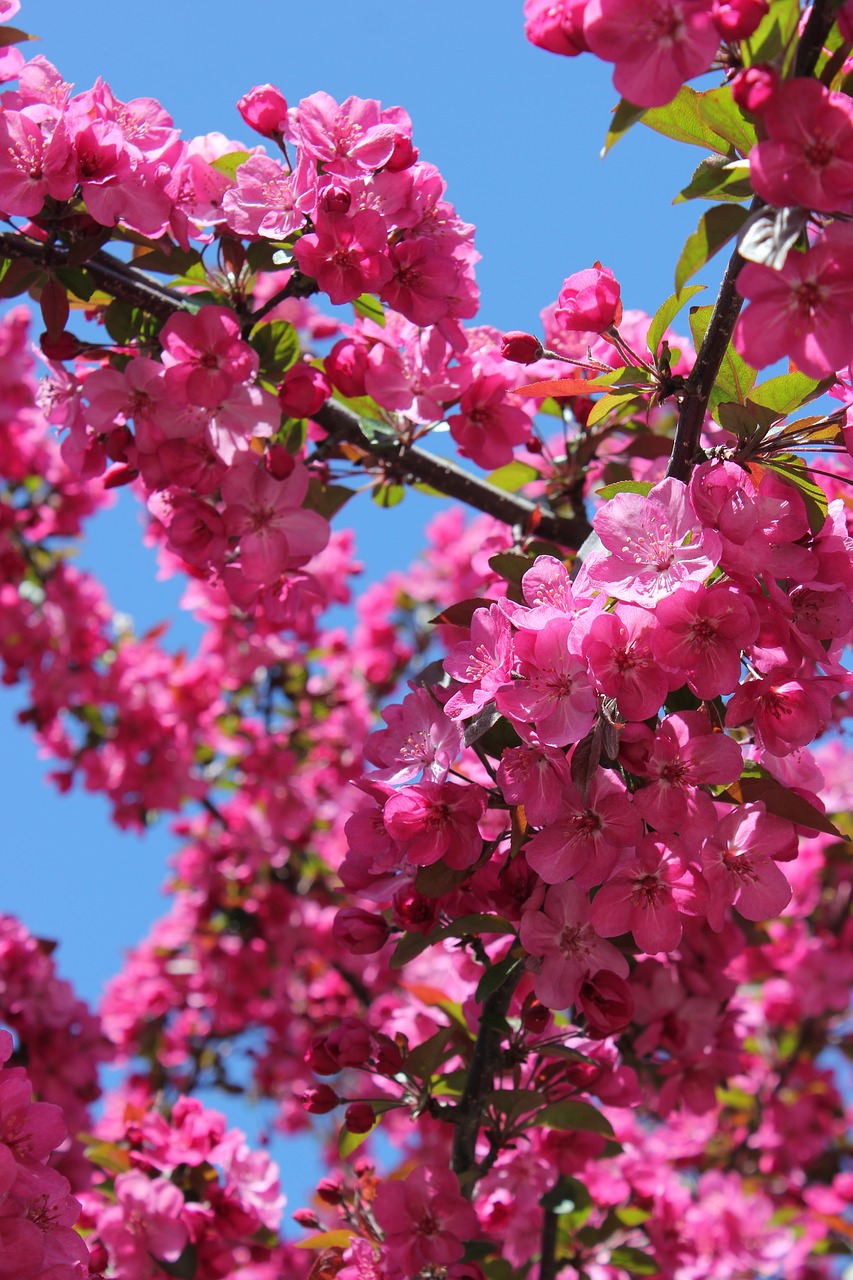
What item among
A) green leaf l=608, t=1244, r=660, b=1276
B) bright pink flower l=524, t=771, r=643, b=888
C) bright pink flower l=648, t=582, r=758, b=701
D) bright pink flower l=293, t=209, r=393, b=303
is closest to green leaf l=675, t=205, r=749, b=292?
bright pink flower l=648, t=582, r=758, b=701

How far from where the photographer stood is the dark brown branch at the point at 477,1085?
1883 millimetres

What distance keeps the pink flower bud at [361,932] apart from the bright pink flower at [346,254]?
3.50 ft

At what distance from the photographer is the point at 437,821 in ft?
5.22

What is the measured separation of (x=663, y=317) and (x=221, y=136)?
104 cm

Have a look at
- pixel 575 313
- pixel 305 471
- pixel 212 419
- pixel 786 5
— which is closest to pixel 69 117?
pixel 212 419

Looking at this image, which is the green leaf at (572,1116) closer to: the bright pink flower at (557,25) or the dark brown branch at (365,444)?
the dark brown branch at (365,444)

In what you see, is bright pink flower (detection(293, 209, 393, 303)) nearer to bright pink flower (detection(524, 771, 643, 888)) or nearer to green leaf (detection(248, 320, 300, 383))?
green leaf (detection(248, 320, 300, 383))

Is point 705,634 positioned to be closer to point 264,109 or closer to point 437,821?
point 437,821

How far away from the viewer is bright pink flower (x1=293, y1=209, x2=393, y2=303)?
1.83 m

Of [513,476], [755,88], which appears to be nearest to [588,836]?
[755,88]

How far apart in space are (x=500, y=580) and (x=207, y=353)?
73 cm

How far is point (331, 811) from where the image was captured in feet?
17.3

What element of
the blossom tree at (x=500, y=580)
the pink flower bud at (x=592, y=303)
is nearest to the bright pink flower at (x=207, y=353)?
the blossom tree at (x=500, y=580)

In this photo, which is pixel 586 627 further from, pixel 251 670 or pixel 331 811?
pixel 331 811
